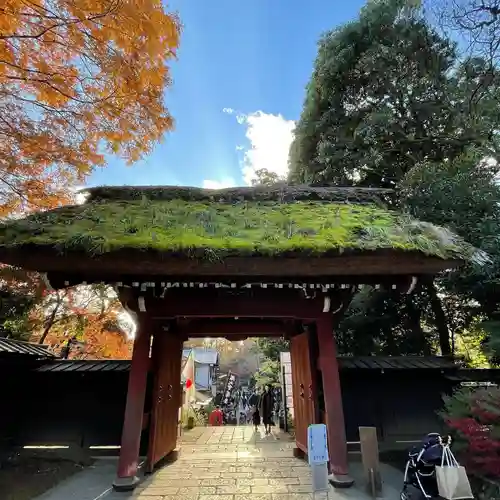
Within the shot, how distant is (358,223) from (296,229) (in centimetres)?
95

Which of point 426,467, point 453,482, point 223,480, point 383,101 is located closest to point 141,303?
point 223,480

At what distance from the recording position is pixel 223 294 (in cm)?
544

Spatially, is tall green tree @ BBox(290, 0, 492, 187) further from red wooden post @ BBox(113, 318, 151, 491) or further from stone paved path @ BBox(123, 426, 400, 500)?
stone paved path @ BBox(123, 426, 400, 500)

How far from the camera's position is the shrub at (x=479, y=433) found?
3602mm

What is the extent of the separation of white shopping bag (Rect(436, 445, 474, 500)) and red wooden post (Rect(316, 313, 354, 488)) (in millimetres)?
1698

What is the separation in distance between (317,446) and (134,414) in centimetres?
275

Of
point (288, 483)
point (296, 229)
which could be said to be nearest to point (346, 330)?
point (288, 483)

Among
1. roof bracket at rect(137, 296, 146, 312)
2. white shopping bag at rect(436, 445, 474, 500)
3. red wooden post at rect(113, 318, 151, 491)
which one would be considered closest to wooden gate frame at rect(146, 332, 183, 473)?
red wooden post at rect(113, 318, 151, 491)

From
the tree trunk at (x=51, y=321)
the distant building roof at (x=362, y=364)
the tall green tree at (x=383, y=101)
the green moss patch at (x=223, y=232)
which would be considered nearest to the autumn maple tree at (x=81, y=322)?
the tree trunk at (x=51, y=321)

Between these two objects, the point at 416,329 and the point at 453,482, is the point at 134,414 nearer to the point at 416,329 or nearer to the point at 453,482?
the point at 453,482

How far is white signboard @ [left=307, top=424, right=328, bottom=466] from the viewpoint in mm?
3520

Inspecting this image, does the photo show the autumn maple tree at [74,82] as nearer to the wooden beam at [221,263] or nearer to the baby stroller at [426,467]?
the wooden beam at [221,263]

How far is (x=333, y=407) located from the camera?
16.6 feet

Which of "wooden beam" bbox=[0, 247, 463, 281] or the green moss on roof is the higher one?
the green moss on roof
